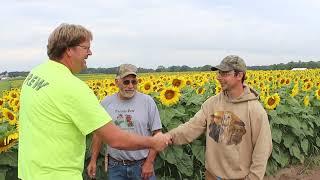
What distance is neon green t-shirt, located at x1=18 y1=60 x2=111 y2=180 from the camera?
3.28 m

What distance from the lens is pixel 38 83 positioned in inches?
132

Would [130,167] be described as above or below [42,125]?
below

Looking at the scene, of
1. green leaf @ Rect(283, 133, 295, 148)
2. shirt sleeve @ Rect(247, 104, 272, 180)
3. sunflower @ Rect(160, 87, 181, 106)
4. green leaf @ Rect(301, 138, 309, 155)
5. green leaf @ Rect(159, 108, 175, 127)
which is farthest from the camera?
green leaf @ Rect(301, 138, 309, 155)

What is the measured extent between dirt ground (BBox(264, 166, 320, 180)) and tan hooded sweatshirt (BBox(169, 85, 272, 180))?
4404 mm

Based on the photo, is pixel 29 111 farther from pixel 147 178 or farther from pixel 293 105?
pixel 293 105

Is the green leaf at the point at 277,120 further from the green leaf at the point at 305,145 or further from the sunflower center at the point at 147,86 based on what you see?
the sunflower center at the point at 147,86

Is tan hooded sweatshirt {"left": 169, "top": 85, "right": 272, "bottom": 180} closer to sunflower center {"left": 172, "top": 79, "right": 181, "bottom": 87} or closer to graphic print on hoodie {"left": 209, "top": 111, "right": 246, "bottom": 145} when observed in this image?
graphic print on hoodie {"left": 209, "top": 111, "right": 246, "bottom": 145}

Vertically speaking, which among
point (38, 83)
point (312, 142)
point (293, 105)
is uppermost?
point (38, 83)

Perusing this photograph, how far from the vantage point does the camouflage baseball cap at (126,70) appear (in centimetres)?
529

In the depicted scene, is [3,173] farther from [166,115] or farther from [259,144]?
[166,115]

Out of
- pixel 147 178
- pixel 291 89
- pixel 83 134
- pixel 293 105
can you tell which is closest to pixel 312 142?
pixel 293 105

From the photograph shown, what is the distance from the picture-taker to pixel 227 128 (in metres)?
4.68

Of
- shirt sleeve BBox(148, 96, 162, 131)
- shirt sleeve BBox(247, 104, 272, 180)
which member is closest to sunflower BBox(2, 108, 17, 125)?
shirt sleeve BBox(148, 96, 162, 131)

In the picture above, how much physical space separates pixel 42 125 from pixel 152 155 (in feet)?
6.89
